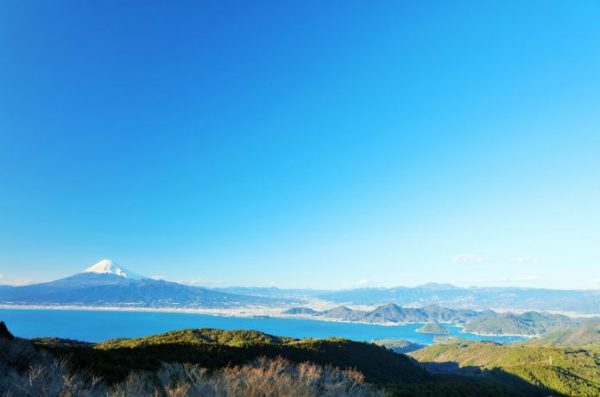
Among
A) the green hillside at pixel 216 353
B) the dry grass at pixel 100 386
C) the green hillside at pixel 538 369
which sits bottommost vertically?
the green hillside at pixel 538 369

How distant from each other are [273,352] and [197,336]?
21.3 metres

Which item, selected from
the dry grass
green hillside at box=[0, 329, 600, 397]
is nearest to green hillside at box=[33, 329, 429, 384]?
green hillside at box=[0, 329, 600, 397]

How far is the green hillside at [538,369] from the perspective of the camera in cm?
9888

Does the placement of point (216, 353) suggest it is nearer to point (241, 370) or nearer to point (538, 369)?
point (241, 370)

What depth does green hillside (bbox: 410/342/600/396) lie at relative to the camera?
98.9m

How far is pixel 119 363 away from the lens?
33781 millimetres

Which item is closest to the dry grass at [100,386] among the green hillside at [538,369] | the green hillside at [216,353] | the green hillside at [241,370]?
the green hillside at [241,370]

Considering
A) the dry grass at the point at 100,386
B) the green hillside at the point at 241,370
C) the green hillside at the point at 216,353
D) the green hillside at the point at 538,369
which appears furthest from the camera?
the green hillside at the point at 538,369

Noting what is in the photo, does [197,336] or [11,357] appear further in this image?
[197,336]

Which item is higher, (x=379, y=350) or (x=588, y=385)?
(x=379, y=350)

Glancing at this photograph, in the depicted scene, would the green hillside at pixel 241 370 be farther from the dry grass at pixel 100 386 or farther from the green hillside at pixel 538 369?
the green hillside at pixel 538 369

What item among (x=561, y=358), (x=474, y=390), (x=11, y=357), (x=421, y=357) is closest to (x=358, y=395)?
(x=11, y=357)

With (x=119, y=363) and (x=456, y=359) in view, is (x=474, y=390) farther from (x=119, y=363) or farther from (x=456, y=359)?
(x=456, y=359)

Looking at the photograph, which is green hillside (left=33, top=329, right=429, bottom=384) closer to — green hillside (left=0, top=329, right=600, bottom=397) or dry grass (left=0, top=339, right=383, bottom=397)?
green hillside (left=0, top=329, right=600, bottom=397)
